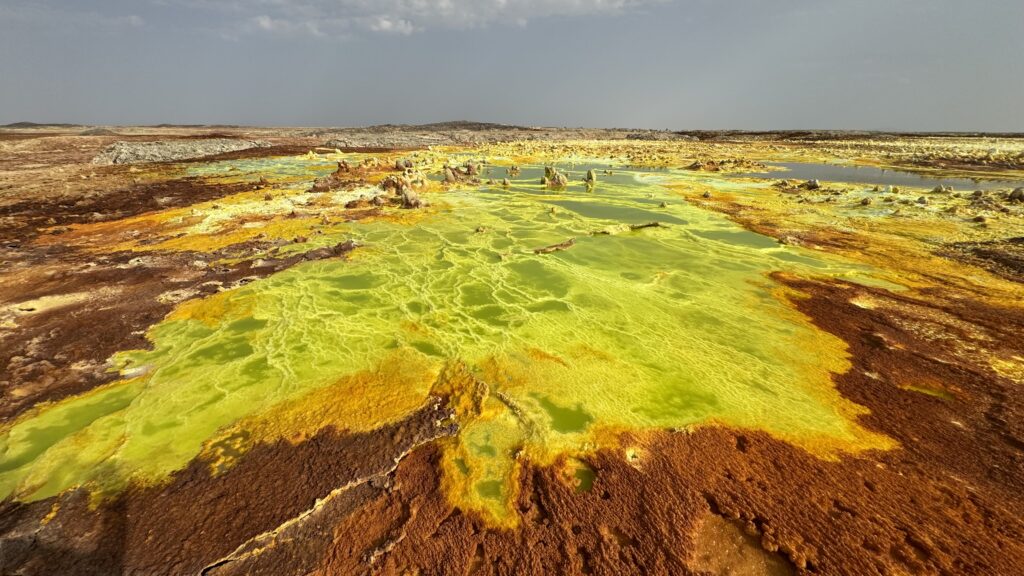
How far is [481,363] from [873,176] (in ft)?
140

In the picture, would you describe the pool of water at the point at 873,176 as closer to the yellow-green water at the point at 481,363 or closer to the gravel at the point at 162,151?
the yellow-green water at the point at 481,363

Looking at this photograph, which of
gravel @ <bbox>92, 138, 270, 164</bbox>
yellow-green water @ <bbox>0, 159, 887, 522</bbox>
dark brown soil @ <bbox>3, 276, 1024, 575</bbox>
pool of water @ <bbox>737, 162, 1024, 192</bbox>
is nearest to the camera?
dark brown soil @ <bbox>3, 276, 1024, 575</bbox>

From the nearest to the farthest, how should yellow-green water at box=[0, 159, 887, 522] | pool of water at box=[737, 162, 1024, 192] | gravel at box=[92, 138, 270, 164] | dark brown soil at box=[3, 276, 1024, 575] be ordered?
1. dark brown soil at box=[3, 276, 1024, 575]
2. yellow-green water at box=[0, 159, 887, 522]
3. pool of water at box=[737, 162, 1024, 192]
4. gravel at box=[92, 138, 270, 164]

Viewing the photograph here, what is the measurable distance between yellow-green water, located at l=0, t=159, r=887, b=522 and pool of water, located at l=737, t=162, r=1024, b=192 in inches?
977

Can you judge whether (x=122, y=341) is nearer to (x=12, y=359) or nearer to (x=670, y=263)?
(x=12, y=359)

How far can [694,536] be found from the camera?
4.64m

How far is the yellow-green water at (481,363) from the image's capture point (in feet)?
19.7

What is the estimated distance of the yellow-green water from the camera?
602cm

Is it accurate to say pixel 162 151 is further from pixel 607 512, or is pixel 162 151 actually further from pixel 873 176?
pixel 873 176

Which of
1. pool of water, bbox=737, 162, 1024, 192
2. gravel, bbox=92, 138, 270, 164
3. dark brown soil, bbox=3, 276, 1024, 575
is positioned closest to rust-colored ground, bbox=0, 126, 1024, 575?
dark brown soil, bbox=3, 276, 1024, 575

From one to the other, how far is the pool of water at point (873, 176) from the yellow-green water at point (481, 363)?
81.4ft

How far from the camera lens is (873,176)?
3362 centimetres

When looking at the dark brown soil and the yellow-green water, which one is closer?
the dark brown soil

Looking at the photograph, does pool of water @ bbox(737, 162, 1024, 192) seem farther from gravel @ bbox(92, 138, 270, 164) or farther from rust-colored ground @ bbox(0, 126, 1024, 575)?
gravel @ bbox(92, 138, 270, 164)
